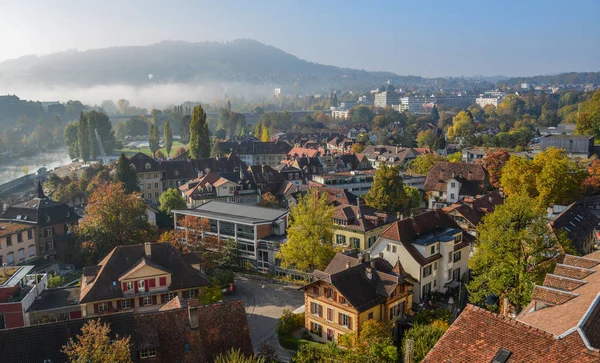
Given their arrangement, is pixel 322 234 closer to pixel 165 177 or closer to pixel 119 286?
pixel 119 286

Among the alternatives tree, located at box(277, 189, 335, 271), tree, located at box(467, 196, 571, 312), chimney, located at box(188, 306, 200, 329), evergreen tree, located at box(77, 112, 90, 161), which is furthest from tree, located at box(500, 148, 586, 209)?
evergreen tree, located at box(77, 112, 90, 161)

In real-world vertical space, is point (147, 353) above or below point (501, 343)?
below

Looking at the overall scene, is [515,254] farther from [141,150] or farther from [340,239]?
[141,150]

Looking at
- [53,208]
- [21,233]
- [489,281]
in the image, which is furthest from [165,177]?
[489,281]

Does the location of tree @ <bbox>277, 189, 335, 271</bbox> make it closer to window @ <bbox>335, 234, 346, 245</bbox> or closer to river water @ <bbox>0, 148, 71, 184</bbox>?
window @ <bbox>335, 234, 346, 245</bbox>

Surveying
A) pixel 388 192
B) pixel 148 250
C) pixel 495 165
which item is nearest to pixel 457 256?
pixel 388 192

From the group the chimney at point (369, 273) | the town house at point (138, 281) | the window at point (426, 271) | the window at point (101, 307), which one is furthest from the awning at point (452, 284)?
the window at point (101, 307)
